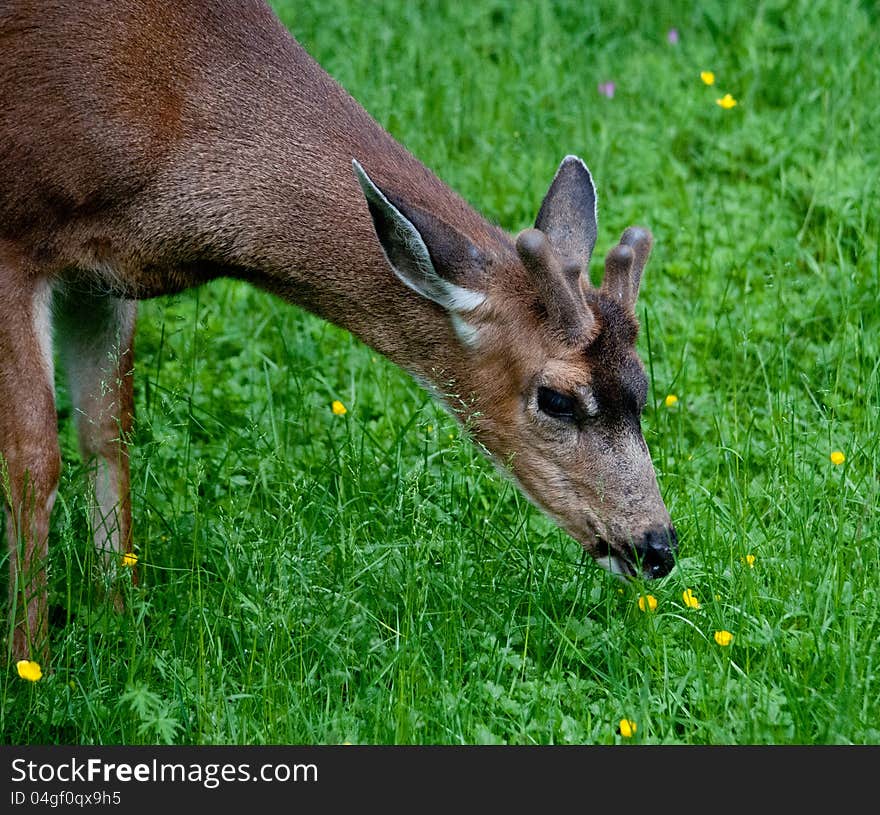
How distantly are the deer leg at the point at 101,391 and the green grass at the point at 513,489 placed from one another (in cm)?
10

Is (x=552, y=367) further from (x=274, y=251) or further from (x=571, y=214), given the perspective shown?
(x=274, y=251)

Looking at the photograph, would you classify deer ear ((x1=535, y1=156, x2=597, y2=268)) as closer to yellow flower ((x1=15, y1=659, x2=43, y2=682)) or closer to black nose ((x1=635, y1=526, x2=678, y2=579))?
black nose ((x1=635, y1=526, x2=678, y2=579))

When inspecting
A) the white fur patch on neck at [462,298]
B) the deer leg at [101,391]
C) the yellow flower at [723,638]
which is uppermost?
the white fur patch on neck at [462,298]

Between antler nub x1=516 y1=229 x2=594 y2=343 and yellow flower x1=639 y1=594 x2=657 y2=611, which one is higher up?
antler nub x1=516 y1=229 x2=594 y2=343

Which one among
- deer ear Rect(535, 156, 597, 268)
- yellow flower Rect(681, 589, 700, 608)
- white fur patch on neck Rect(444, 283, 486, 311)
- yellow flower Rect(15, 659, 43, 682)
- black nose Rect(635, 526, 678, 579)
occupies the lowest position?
yellow flower Rect(15, 659, 43, 682)

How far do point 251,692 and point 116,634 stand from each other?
2.01 ft

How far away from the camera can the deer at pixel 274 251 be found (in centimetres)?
566

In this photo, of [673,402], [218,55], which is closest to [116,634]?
[218,55]

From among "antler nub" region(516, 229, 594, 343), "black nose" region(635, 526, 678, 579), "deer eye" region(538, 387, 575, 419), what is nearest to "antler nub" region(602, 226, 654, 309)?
"antler nub" region(516, 229, 594, 343)

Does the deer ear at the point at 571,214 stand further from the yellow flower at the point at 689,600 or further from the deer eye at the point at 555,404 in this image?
the yellow flower at the point at 689,600

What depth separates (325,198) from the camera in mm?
5945

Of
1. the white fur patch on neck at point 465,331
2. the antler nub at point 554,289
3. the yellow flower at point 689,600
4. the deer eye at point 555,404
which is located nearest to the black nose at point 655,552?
the yellow flower at point 689,600

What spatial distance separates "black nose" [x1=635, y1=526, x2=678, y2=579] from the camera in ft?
18.4

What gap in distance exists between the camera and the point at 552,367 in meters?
5.69
